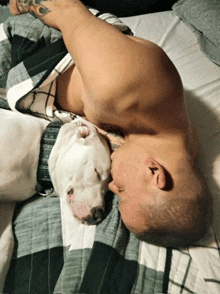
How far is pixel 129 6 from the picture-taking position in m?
1.37

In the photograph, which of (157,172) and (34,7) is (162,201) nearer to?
(157,172)

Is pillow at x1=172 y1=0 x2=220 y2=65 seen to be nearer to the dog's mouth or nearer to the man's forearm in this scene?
the man's forearm

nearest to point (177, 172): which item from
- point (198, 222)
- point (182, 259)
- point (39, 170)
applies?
point (198, 222)

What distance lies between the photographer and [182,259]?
65 centimetres

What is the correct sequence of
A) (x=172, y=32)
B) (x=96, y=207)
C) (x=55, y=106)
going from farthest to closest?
(x=172, y=32) < (x=55, y=106) < (x=96, y=207)

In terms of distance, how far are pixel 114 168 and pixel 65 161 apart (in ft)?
0.49

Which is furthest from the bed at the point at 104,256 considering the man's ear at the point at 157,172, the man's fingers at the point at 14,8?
the man's fingers at the point at 14,8

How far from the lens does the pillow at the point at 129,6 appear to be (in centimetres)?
136

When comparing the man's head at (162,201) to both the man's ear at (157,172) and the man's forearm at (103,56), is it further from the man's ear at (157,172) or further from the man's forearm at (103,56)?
the man's forearm at (103,56)

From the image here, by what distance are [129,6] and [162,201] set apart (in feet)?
3.84

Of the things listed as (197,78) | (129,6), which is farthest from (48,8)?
(129,6)

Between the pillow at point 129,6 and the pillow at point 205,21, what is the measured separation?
0.45 feet

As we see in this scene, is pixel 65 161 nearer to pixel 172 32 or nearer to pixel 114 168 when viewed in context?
pixel 114 168

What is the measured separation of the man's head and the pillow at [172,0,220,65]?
0.69 m
